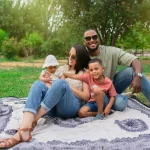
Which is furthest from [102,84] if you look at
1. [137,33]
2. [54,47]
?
[137,33]

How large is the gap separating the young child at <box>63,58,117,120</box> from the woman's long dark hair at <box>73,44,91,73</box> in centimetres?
14

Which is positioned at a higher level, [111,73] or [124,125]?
[111,73]

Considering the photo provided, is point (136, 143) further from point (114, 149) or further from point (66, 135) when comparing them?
point (66, 135)

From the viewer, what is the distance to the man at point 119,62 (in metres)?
3.98

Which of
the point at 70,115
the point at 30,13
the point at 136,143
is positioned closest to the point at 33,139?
the point at 70,115

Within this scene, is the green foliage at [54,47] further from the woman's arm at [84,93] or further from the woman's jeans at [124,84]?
the woman's arm at [84,93]

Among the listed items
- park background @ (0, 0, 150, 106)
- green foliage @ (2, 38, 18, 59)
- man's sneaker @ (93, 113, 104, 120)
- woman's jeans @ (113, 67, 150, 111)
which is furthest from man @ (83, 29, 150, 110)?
green foliage @ (2, 38, 18, 59)

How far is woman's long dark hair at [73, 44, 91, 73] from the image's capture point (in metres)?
3.75

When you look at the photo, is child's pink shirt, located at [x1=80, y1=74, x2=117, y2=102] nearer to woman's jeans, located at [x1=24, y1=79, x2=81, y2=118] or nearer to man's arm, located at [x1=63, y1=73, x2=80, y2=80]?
man's arm, located at [x1=63, y1=73, x2=80, y2=80]

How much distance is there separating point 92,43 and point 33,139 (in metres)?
1.67

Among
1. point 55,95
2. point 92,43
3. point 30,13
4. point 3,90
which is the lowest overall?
point 3,90

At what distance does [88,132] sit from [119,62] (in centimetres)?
145

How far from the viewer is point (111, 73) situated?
14.0 feet

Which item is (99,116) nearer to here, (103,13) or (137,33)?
(103,13)
